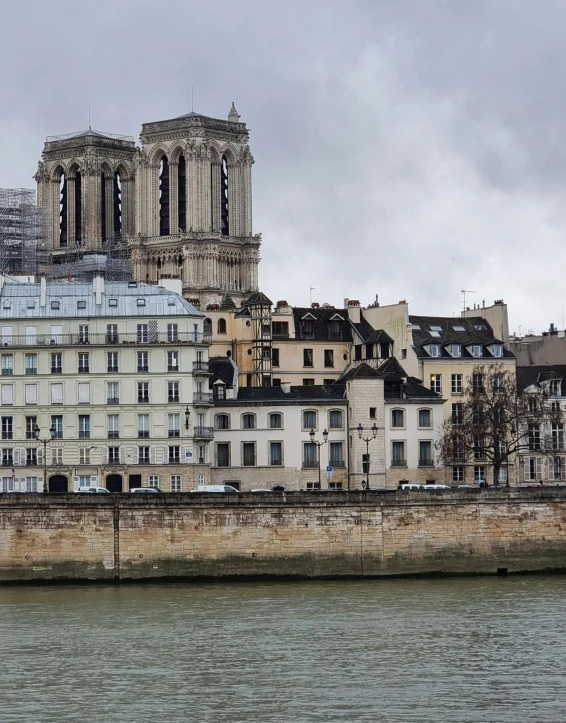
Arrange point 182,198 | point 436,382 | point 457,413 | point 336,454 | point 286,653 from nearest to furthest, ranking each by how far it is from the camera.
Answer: point 286,653 < point 336,454 < point 457,413 < point 436,382 < point 182,198

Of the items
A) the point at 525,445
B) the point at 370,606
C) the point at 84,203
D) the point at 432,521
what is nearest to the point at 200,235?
the point at 84,203

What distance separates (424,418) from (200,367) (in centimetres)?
1064

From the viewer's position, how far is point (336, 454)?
81.4m

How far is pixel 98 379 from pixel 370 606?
83.8ft

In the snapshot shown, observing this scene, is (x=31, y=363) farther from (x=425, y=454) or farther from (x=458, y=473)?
(x=458, y=473)

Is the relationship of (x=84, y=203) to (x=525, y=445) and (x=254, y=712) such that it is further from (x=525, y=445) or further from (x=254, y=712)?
(x=254, y=712)

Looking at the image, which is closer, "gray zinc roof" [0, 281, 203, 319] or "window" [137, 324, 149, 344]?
"window" [137, 324, 149, 344]

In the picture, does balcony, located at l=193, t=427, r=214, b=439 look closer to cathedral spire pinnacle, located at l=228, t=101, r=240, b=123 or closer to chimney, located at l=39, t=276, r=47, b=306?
chimney, located at l=39, t=276, r=47, b=306

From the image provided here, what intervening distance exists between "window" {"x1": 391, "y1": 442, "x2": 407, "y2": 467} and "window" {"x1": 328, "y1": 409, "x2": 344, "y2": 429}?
2460 mm

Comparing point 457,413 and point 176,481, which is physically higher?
point 457,413

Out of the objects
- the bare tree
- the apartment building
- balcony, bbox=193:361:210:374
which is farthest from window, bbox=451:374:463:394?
the apartment building

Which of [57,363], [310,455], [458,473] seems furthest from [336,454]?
[57,363]

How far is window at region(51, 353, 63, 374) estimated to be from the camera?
7800 cm

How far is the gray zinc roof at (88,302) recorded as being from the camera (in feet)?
260
